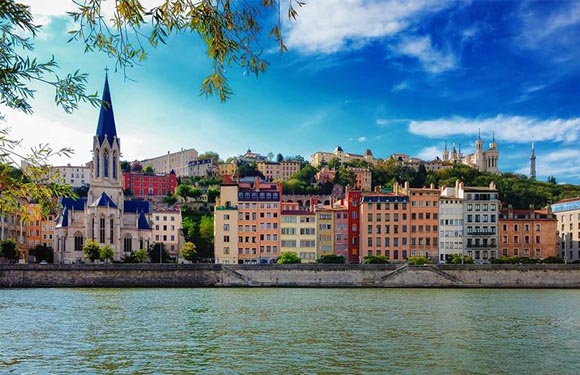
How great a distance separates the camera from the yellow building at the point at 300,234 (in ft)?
301

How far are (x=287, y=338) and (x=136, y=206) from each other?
84.8 meters

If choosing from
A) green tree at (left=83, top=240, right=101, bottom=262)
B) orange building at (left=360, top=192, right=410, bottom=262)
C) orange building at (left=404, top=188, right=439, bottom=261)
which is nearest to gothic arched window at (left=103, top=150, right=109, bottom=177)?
green tree at (left=83, top=240, right=101, bottom=262)

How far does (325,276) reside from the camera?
248ft

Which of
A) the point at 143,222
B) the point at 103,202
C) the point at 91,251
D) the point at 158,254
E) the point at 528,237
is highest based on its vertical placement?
the point at 103,202

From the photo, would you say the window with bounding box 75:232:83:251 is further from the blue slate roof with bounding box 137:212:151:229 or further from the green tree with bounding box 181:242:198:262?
the green tree with bounding box 181:242:198:262

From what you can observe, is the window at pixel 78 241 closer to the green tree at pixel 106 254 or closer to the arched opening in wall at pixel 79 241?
the arched opening in wall at pixel 79 241

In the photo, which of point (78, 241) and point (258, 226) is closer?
point (258, 226)

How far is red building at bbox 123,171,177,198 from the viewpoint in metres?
170

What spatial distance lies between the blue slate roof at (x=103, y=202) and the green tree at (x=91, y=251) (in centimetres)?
937

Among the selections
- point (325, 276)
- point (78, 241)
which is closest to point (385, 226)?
point (325, 276)

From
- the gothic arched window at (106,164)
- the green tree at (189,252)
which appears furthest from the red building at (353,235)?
the gothic arched window at (106,164)

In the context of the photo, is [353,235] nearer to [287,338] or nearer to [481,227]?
[481,227]

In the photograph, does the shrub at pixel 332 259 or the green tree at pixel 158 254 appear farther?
the green tree at pixel 158 254

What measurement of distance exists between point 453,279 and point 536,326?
4113cm
